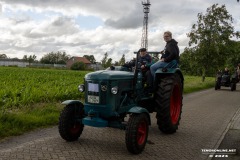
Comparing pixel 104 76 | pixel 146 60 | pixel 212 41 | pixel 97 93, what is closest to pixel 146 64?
pixel 146 60

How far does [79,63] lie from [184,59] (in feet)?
160

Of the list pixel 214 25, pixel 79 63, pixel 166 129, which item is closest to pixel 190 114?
pixel 166 129

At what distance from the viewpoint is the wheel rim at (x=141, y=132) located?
6090 mm

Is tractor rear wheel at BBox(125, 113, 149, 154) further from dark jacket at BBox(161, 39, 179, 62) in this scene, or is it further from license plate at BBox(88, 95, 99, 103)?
dark jacket at BBox(161, 39, 179, 62)

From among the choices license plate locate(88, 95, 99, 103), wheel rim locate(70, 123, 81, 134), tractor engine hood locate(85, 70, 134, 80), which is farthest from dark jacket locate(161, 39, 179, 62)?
wheel rim locate(70, 123, 81, 134)

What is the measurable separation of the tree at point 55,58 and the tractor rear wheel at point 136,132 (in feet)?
367

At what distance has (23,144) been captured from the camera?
6.30m

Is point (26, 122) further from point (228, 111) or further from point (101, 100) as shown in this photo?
point (228, 111)

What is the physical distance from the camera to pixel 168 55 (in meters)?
7.72

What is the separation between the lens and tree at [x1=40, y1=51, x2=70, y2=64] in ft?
384

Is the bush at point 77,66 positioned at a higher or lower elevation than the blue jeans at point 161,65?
lower

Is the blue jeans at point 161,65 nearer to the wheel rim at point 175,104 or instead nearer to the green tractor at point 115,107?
the green tractor at point 115,107

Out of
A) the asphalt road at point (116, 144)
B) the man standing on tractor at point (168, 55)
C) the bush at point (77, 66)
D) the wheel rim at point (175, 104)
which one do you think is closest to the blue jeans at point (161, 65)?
the man standing on tractor at point (168, 55)

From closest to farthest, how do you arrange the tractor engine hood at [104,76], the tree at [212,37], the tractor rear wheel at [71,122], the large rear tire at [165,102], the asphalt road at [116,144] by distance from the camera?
the asphalt road at [116,144] < the tractor engine hood at [104,76] < the tractor rear wheel at [71,122] < the large rear tire at [165,102] < the tree at [212,37]
